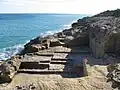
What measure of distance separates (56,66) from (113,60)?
3214 millimetres

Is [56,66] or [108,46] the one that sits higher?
[108,46]

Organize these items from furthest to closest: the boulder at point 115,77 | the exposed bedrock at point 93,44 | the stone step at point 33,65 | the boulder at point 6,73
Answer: the stone step at point 33,65
the exposed bedrock at point 93,44
the boulder at point 6,73
the boulder at point 115,77

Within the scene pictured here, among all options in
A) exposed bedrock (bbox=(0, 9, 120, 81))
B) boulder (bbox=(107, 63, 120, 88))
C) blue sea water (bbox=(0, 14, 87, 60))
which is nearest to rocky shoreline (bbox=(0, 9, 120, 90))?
exposed bedrock (bbox=(0, 9, 120, 81))

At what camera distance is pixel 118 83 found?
8.21 metres

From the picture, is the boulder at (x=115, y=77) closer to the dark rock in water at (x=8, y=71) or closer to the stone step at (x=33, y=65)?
the stone step at (x=33, y=65)

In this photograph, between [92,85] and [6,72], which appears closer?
[92,85]

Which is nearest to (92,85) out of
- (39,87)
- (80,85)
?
(80,85)

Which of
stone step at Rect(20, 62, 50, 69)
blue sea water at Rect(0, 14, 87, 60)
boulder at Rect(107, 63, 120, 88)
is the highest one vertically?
boulder at Rect(107, 63, 120, 88)

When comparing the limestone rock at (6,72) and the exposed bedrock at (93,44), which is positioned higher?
the exposed bedrock at (93,44)

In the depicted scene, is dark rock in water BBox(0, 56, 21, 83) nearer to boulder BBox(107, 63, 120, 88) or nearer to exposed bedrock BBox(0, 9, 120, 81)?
exposed bedrock BBox(0, 9, 120, 81)

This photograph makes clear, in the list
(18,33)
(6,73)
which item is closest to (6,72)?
(6,73)

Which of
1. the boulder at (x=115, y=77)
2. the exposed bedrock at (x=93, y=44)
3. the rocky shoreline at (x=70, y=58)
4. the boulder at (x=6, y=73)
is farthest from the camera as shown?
the rocky shoreline at (x=70, y=58)

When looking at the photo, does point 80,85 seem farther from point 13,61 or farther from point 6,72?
point 13,61

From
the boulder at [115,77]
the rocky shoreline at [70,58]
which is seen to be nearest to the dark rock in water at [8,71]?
the rocky shoreline at [70,58]
